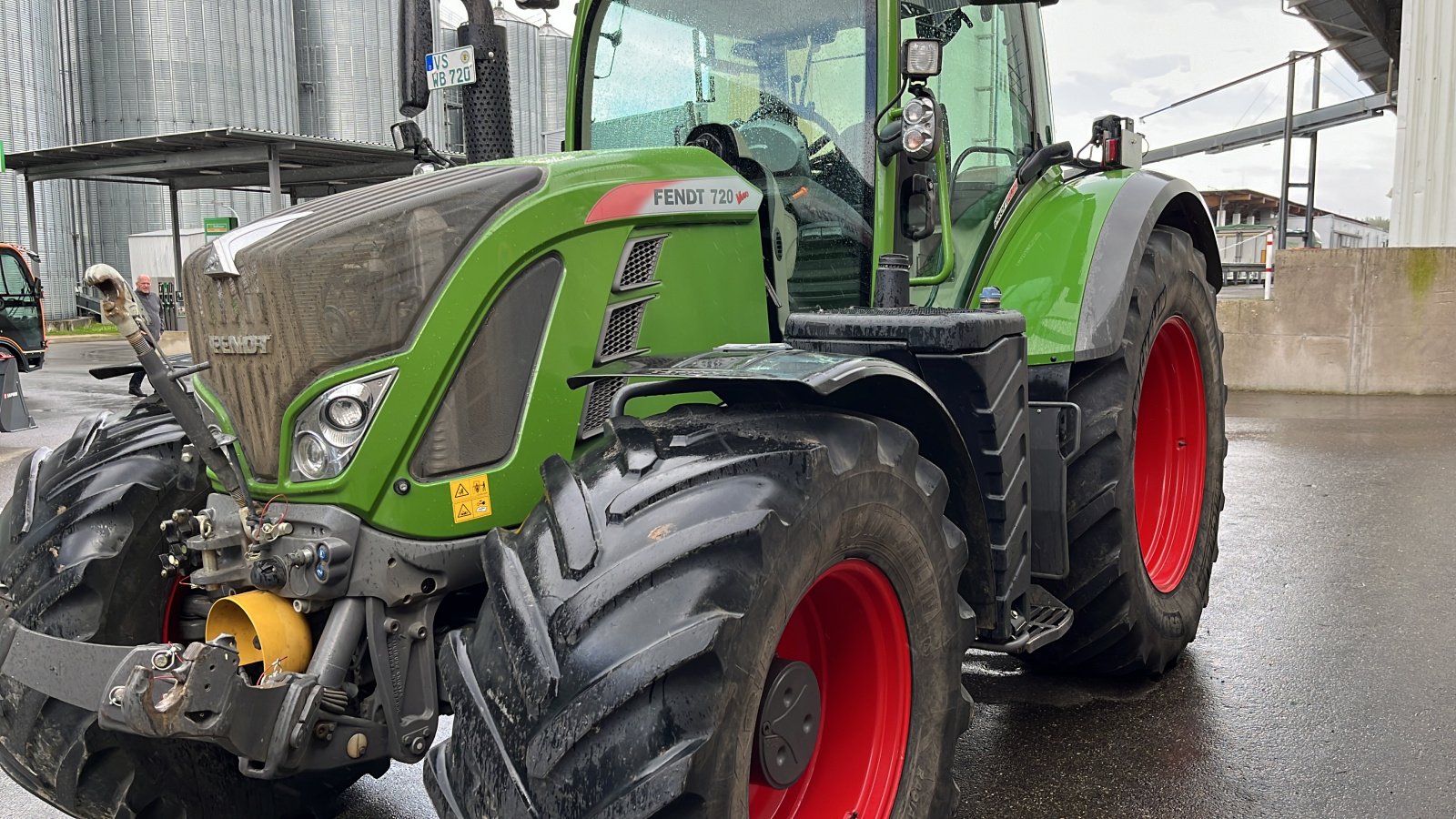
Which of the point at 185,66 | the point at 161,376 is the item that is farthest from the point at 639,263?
the point at 185,66

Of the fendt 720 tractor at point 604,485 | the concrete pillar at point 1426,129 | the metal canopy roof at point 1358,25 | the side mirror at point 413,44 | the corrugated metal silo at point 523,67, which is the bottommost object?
the fendt 720 tractor at point 604,485

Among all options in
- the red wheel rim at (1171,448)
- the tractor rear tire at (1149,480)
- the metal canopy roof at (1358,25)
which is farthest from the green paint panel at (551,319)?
the metal canopy roof at (1358,25)

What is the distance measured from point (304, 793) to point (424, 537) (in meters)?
1.12

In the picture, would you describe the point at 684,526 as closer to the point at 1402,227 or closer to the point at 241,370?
the point at 241,370

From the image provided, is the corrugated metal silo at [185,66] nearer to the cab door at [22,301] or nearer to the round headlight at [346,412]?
the cab door at [22,301]

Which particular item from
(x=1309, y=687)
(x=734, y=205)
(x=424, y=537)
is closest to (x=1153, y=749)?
(x=1309, y=687)

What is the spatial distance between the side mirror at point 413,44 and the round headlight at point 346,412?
3.20 ft

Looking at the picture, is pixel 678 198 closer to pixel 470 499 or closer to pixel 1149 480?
pixel 470 499

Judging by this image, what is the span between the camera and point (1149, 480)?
13.6ft

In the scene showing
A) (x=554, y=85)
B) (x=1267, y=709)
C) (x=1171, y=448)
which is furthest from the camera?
(x=554, y=85)

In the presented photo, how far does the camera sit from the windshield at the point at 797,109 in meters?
3.09

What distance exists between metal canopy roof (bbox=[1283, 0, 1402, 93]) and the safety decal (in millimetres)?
19621

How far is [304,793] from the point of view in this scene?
288 cm

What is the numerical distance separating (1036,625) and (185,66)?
27.5 m
